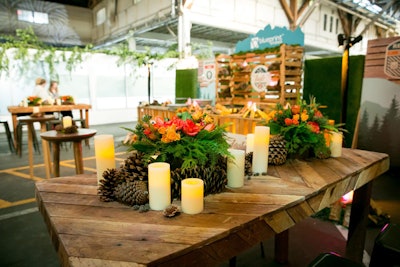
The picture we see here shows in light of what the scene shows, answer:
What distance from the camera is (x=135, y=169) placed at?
1295mm

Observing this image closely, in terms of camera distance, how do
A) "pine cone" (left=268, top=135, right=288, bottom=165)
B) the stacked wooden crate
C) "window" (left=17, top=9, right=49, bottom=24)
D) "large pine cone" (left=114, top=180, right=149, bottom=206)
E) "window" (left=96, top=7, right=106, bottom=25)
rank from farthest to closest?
"window" (left=96, top=7, right=106, bottom=25), "window" (left=17, top=9, right=49, bottom=24), the stacked wooden crate, "pine cone" (left=268, top=135, right=288, bottom=165), "large pine cone" (left=114, top=180, right=149, bottom=206)

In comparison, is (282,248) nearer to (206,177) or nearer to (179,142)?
(206,177)

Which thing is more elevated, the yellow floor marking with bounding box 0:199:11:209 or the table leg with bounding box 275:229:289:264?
the table leg with bounding box 275:229:289:264

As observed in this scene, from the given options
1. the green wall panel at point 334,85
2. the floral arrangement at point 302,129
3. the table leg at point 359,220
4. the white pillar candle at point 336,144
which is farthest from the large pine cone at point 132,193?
the green wall panel at point 334,85

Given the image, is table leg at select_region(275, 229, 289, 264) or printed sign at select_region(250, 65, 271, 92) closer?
table leg at select_region(275, 229, 289, 264)

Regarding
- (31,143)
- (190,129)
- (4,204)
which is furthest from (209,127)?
(31,143)

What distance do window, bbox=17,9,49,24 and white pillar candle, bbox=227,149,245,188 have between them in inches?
601

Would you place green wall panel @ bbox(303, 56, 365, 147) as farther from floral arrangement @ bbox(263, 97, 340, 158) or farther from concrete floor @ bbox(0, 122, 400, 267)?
floral arrangement @ bbox(263, 97, 340, 158)

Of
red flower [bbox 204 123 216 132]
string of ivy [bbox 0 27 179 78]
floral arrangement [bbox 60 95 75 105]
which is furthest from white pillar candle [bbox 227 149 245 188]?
string of ivy [bbox 0 27 179 78]

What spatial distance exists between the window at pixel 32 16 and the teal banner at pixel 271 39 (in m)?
12.1

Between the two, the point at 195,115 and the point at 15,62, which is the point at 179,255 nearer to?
the point at 195,115

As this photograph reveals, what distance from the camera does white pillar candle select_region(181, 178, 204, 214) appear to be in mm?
1090

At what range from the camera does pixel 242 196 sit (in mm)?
1268

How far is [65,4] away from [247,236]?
53.8 feet
